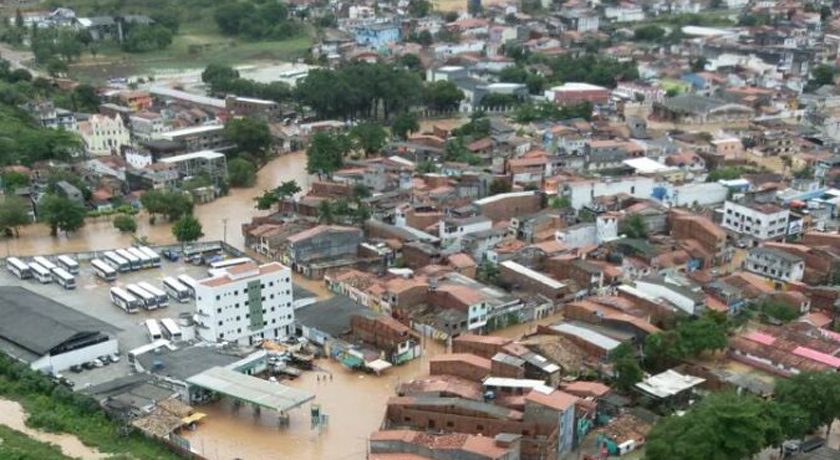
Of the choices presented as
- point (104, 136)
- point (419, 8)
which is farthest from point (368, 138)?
point (419, 8)

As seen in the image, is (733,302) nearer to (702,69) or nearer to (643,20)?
(702,69)

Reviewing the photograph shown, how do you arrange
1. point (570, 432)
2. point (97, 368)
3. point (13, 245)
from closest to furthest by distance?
point (570, 432) < point (97, 368) < point (13, 245)

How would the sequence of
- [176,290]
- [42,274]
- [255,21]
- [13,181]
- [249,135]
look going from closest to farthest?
[176,290] < [42,274] < [13,181] < [249,135] < [255,21]

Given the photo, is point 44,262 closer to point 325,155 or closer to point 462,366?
point 325,155

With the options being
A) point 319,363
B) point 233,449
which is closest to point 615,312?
point 319,363

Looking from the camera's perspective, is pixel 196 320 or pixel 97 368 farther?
pixel 196 320

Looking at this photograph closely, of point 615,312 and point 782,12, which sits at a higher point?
point 782,12

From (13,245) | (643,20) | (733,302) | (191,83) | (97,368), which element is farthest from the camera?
(643,20)
